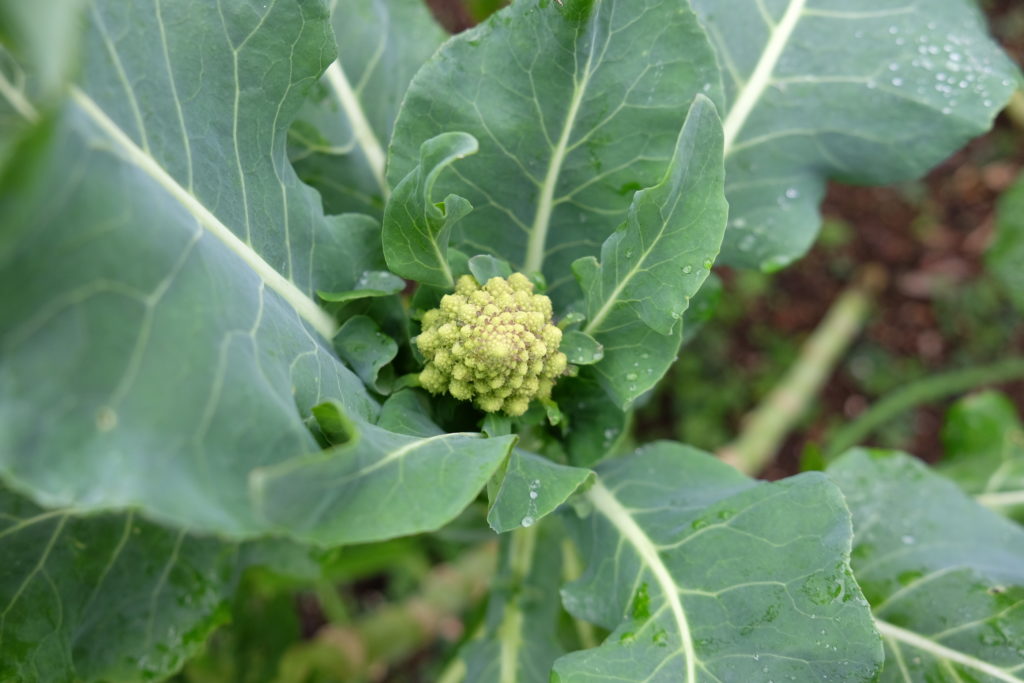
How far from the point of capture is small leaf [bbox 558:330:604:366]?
1.36 m

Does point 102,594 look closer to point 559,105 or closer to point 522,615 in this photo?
point 522,615

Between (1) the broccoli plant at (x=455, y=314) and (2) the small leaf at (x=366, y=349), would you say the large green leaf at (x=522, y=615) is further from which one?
(2) the small leaf at (x=366, y=349)

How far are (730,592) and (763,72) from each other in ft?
3.45

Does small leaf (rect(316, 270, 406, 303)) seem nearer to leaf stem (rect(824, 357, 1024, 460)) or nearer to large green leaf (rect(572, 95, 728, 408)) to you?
large green leaf (rect(572, 95, 728, 408))

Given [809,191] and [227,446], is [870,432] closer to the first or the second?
[809,191]

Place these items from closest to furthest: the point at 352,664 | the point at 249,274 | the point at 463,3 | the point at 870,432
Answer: the point at 249,274, the point at 352,664, the point at 870,432, the point at 463,3

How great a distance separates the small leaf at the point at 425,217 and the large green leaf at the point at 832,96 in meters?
0.70

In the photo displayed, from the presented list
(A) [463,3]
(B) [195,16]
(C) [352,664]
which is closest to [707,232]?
(B) [195,16]

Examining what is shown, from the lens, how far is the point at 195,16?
1.15m

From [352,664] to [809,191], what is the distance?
1906mm

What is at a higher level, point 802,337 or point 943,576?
point 943,576

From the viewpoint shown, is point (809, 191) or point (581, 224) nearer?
point (581, 224)

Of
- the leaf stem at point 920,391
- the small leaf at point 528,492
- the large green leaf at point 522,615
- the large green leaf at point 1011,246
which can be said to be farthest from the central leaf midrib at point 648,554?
the large green leaf at point 1011,246

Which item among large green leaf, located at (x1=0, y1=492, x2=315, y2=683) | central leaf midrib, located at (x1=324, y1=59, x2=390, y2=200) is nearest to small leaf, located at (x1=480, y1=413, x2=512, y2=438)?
central leaf midrib, located at (x1=324, y1=59, x2=390, y2=200)
